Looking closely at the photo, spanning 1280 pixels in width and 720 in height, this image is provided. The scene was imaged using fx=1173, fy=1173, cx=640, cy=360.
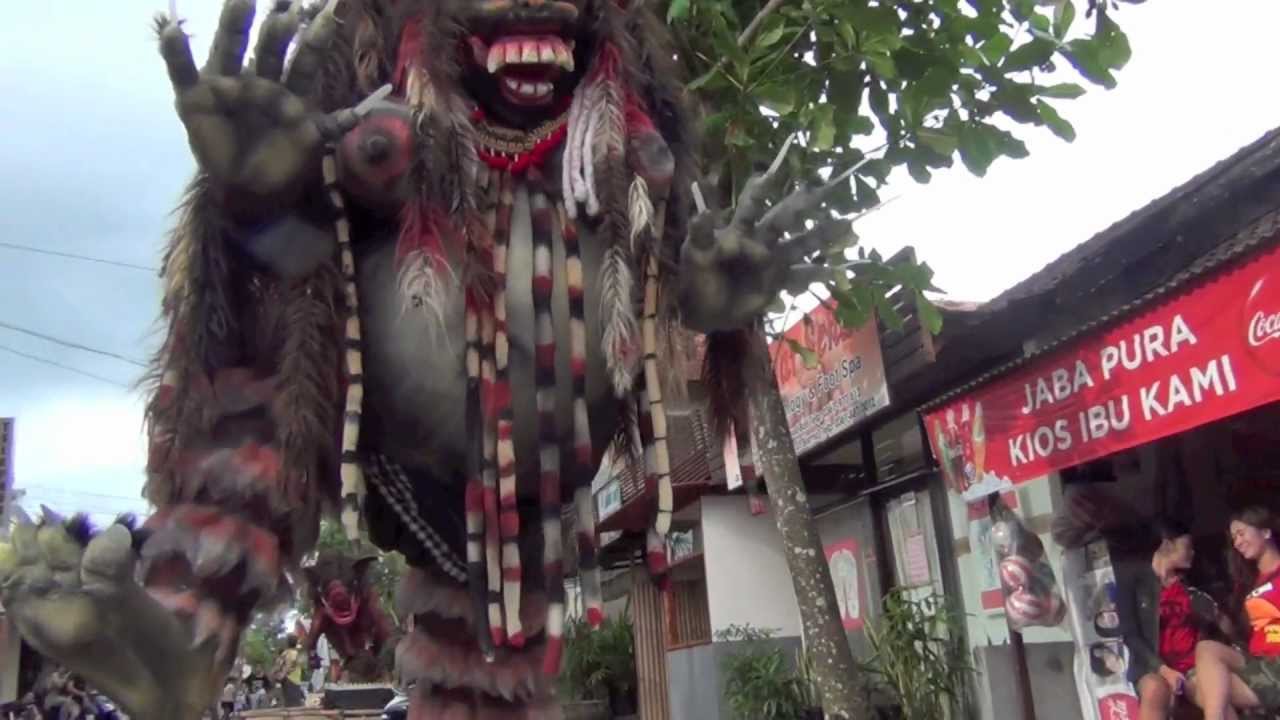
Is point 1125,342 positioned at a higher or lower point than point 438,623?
higher

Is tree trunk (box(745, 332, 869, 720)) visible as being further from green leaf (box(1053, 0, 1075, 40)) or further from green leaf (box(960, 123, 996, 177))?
green leaf (box(1053, 0, 1075, 40))

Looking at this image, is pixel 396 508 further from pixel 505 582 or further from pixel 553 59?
pixel 553 59

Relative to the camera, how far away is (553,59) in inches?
75.9

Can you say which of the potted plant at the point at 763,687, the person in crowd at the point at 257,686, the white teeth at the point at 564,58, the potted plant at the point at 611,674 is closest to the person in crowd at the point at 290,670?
the person in crowd at the point at 257,686

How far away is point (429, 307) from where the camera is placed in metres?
1.76

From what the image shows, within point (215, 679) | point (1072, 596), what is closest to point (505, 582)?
point (215, 679)

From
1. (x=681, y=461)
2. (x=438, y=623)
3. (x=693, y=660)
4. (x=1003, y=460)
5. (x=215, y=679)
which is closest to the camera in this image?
(x=215, y=679)

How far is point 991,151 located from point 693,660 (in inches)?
252

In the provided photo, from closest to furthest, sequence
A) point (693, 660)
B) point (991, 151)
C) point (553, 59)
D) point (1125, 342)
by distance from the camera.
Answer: point (553, 59)
point (991, 151)
point (1125, 342)
point (693, 660)

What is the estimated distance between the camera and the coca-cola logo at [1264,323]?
3898 mm

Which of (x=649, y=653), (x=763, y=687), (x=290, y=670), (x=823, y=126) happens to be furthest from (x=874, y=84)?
(x=290, y=670)

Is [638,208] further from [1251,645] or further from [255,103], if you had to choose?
[1251,645]

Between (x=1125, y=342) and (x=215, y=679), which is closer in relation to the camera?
(x=215, y=679)

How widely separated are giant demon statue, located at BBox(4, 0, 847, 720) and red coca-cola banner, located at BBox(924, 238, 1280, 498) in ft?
8.83
